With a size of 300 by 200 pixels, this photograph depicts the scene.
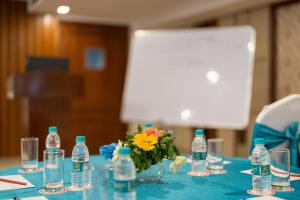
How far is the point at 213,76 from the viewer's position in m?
4.71

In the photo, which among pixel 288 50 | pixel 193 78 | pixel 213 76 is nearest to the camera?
pixel 213 76

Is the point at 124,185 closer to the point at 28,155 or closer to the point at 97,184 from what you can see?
the point at 97,184

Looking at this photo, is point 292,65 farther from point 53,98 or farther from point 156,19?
point 53,98

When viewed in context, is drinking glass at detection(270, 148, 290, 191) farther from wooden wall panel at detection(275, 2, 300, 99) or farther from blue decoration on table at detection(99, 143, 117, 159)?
wooden wall panel at detection(275, 2, 300, 99)

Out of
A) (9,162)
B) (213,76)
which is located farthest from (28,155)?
(9,162)

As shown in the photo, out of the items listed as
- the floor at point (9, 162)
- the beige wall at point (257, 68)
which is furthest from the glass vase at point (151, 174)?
the floor at point (9, 162)

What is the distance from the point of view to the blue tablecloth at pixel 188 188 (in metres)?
1.60

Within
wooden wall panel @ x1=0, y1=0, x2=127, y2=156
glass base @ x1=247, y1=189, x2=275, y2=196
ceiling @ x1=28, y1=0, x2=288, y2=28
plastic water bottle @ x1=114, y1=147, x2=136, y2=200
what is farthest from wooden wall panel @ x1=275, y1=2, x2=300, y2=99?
plastic water bottle @ x1=114, y1=147, x2=136, y2=200

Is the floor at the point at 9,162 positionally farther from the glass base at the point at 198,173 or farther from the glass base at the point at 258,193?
the glass base at the point at 258,193

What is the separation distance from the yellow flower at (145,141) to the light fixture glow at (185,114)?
305 cm

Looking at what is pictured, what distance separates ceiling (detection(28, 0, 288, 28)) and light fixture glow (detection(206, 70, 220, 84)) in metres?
1.06

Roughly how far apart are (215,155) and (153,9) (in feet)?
14.0

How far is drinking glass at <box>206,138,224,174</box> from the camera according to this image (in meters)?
2.13

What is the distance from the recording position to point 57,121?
477 cm
